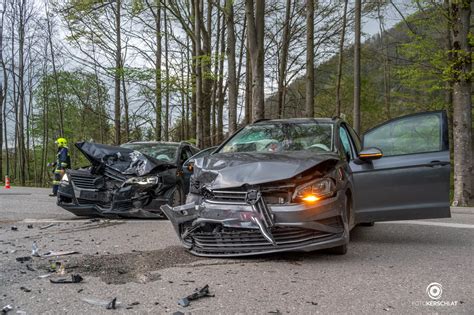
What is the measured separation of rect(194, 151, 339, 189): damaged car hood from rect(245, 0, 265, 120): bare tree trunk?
25.0ft

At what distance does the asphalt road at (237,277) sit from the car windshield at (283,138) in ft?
4.51

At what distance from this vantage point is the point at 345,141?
18.6 feet

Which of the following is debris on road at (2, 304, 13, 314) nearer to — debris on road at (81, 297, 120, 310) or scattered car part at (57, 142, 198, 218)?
debris on road at (81, 297, 120, 310)

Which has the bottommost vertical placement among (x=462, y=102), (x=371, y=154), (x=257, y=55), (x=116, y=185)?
(x=116, y=185)

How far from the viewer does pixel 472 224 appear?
7289 millimetres

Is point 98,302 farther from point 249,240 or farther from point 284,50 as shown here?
point 284,50

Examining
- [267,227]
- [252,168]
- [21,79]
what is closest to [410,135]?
[252,168]

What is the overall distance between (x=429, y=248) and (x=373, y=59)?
907 inches

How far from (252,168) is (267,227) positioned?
641 millimetres

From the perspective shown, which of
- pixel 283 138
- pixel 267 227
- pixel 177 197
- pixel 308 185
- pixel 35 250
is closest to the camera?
pixel 267 227

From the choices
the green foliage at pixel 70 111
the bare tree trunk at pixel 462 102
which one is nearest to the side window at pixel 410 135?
the bare tree trunk at pixel 462 102

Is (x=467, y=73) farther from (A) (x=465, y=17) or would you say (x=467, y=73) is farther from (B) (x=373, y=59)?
(B) (x=373, y=59)

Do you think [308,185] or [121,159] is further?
[121,159]

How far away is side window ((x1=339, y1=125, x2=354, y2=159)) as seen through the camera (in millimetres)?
5500
